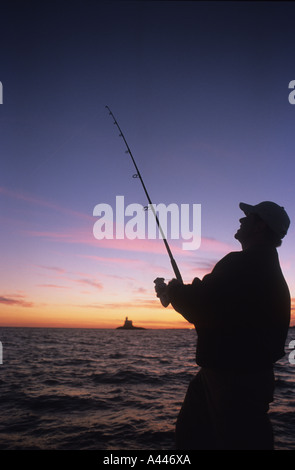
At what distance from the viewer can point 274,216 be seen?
2.66 m

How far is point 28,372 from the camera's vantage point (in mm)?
13070

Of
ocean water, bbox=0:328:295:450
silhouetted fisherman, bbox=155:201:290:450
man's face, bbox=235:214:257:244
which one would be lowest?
ocean water, bbox=0:328:295:450

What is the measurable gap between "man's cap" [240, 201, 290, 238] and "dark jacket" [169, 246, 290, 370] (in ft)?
1.40

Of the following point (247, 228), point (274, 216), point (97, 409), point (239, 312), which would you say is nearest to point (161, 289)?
point (239, 312)

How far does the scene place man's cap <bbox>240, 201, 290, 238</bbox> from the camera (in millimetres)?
2633

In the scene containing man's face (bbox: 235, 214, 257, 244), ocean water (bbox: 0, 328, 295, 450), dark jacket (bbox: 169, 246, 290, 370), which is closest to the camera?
dark jacket (bbox: 169, 246, 290, 370)

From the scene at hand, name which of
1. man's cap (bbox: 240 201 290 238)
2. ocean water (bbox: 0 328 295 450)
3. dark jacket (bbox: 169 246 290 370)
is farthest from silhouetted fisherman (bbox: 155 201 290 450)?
ocean water (bbox: 0 328 295 450)

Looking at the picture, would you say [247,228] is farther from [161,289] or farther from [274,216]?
[161,289]

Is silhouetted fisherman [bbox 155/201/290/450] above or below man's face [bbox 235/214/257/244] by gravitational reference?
below

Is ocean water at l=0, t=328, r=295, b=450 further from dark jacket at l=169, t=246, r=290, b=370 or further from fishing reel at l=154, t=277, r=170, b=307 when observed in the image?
dark jacket at l=169, t=246, r=290, b=370

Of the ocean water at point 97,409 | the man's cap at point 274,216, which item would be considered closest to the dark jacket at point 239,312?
the man's cap at point 274,216

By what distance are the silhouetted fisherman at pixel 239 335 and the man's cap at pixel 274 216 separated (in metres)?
0.34
